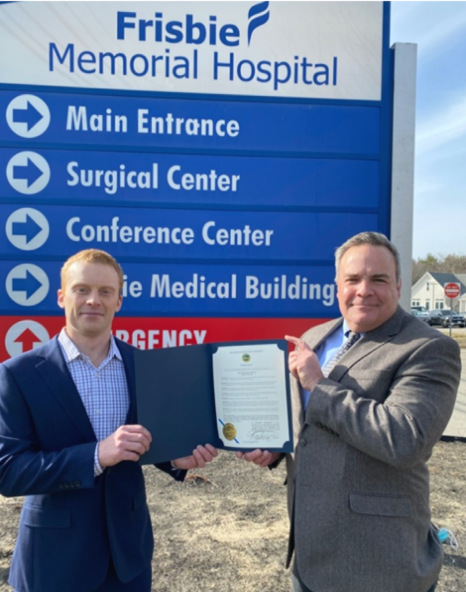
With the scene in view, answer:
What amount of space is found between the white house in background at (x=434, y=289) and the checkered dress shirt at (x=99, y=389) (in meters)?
65.6

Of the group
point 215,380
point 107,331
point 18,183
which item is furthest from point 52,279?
point 215,380

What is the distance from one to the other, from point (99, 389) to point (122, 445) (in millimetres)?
254

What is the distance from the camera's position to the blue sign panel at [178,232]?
3084 millimetres

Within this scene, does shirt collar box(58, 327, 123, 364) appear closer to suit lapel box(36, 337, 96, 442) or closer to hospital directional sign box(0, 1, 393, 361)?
suit lapel box(36, 337, 96, 442)

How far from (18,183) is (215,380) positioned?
6.30 ft

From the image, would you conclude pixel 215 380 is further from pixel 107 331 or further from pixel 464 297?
pixel 464 297

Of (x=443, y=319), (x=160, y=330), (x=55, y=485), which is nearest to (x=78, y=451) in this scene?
(x=55, y=485)

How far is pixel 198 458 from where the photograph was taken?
1929 mm

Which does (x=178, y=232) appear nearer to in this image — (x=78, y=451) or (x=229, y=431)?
(x=229, y=431)

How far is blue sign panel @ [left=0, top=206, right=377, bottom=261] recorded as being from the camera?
3084 mm

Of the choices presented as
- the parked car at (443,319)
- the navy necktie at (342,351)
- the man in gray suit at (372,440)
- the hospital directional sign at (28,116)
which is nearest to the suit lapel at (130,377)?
the man in gray suit at (372,440)

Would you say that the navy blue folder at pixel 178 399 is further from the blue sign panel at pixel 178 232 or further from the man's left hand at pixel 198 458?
the blue sign panel at pixel 178 232

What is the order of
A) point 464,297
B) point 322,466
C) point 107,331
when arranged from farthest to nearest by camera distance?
point 464,297 → point 107,331 → point 322,466

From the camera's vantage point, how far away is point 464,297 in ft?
201
